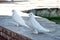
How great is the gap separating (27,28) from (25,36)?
1.99ft

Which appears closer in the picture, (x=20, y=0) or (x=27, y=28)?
(x=27, y=28)

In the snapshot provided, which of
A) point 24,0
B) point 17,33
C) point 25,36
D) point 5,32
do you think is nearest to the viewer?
point 25,36

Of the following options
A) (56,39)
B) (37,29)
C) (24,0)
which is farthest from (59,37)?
(24,0)

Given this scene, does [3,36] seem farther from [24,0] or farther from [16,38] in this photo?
[24,0]

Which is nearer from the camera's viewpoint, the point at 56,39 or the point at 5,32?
the point at 56,39

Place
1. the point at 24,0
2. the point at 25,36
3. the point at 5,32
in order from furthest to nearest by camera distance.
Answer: the point at 24,0 < the point at 5,32 < the point at 25,36

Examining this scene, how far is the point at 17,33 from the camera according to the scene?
310 cm

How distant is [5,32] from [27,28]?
0.38m

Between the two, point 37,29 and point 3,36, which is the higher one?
point 37,29

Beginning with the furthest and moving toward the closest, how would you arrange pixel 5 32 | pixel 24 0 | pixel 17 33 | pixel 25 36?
pixel 24 0 → pixel 5 32 → pixel 17 33 → pixel 25 36

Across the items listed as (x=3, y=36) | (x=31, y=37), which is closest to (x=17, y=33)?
(x=31, y=37)

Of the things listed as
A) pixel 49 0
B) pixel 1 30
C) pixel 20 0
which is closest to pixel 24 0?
pixel 20 0

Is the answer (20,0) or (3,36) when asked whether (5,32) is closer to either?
(3,36)

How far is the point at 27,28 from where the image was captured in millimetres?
3494
